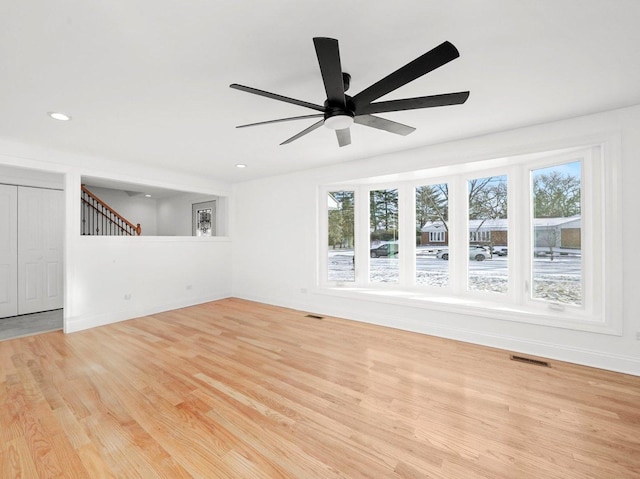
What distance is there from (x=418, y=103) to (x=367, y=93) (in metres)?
0.31

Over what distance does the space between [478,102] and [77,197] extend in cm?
492

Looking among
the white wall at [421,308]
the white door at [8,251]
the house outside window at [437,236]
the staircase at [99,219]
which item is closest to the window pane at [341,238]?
the white wall at [421,308]

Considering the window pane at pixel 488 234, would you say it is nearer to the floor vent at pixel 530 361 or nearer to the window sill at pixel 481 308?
the window sill at pixel 481 308

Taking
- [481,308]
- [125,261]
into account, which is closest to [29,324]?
[125,261]

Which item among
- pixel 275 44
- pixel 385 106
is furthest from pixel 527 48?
pixel 275 44

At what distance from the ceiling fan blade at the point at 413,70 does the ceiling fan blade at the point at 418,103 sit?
2.7 inches

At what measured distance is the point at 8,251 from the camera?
173 inches

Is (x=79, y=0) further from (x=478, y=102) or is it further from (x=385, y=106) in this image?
(x=478, y=102)

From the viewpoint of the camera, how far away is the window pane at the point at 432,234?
13.1 feet

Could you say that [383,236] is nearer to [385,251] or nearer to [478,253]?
[385,251]

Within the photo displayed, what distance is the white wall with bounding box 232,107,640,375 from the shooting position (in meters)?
2.53

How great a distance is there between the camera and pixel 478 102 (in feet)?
7.85

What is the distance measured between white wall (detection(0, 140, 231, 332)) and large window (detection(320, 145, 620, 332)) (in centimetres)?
246

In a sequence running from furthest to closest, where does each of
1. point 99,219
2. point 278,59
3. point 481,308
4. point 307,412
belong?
point 99,219 < point 481,308 < point 307,412 < point 278,59
